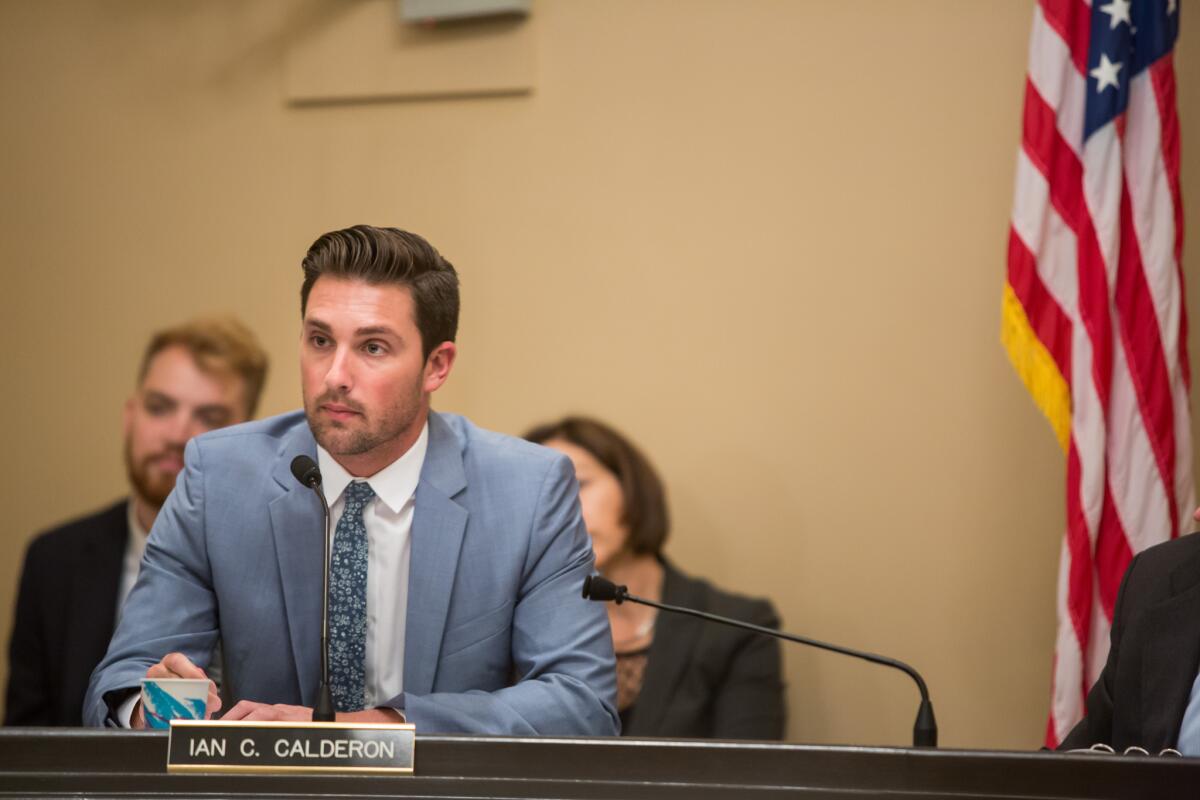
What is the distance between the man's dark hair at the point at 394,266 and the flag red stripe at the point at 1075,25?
6.17 ft

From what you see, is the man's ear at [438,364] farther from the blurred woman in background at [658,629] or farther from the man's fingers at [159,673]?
the blurred woman in background at [658,629]

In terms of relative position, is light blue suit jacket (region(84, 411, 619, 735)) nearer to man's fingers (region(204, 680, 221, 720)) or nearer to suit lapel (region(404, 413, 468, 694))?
suit lapel (region(404, 413, 468, 694))

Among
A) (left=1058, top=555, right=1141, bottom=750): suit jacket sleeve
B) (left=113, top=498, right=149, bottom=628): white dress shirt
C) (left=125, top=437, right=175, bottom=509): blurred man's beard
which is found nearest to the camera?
(left=1058, top=555, right=1141, bottom=750): suit jacket sleeve

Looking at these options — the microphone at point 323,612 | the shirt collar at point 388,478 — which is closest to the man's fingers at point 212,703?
the microphone at point 323,612

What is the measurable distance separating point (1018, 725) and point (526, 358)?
1732 mm

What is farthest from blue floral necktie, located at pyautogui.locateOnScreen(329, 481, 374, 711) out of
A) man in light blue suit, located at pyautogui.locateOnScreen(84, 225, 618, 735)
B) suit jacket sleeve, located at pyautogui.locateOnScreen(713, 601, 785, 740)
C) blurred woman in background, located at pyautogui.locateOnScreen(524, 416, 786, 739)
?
suit jacket sleeve, located at pyautogui.locateOnScreen(713, 601, 785, 740)

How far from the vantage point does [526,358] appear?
4.04 meters

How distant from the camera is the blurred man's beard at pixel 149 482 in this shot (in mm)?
3715

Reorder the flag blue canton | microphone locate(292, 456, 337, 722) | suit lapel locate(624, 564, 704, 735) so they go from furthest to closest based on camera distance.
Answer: suit lapel locate(624, 564, 704, 735) < the flag blue canton < microphone locate(292, 456, 337, 722)

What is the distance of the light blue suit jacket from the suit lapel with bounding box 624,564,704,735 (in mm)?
1301

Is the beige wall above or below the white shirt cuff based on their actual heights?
above

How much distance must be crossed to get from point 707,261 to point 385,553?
6.57 ft

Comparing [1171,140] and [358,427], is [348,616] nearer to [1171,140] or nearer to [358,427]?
[358,427]

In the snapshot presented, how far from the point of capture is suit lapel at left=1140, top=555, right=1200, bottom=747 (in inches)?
79.7
